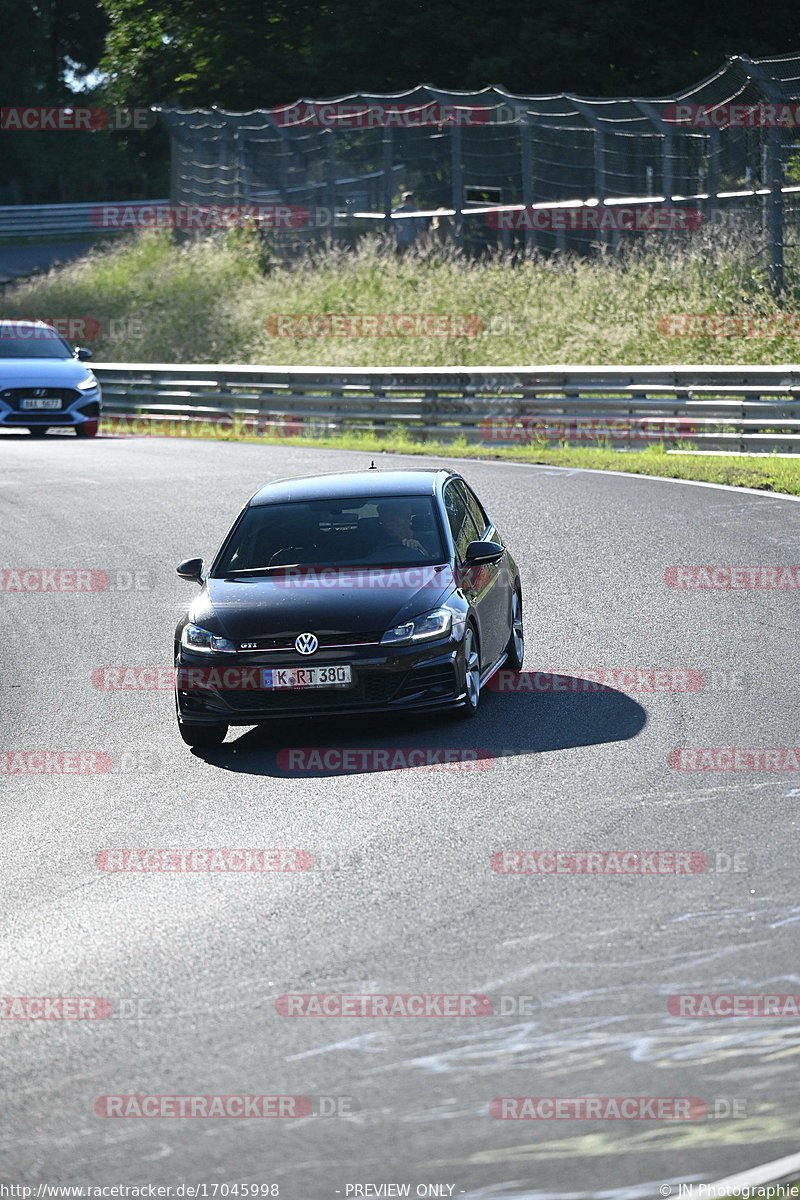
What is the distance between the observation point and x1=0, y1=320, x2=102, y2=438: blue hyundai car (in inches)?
1160

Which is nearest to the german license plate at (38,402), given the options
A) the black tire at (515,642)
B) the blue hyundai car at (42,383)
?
the blue hyundai car at (42,383)

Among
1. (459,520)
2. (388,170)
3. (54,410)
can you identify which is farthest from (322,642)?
(388,170)

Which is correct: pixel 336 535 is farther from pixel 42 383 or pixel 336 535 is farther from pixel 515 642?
pixel 42 383

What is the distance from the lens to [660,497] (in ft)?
64.7

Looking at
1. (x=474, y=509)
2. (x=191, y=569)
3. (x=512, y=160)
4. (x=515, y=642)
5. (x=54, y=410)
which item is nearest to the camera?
(x=191, y=569)

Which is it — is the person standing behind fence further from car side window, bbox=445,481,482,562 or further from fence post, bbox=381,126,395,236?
car side window, bbox=445,481,482,562

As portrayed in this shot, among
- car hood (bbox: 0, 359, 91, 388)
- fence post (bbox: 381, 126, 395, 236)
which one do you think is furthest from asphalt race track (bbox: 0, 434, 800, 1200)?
Result: fence post (bbox: 381, 126, 395, 236)

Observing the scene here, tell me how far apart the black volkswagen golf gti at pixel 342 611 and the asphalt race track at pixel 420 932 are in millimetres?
295

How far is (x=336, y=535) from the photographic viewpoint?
1089cm

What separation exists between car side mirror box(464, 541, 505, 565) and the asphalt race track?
881mm

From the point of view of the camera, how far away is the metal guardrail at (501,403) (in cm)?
2353

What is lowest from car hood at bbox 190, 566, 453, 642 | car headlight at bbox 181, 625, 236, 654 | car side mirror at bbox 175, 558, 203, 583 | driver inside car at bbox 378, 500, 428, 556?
car headlight at bbox 181, 625, 236, 654

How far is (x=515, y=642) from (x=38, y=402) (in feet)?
64.1

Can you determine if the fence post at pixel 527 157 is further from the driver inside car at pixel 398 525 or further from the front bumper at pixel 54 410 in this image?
the driver inside car at pixel 398 525
